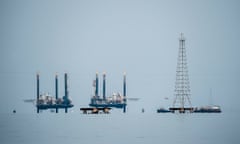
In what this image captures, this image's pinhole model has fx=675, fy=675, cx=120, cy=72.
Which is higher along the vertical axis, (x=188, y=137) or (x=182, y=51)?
(x=182, y=51)

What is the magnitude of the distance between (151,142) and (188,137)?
32.7 ft

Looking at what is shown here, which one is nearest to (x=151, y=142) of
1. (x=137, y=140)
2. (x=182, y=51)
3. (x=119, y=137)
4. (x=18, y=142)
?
(x=137, y=140)

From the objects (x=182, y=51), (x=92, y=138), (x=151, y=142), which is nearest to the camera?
(x=151, y=142)

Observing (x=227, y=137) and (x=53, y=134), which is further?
(x=53, y=134)

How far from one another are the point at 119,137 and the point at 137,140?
6921 millimetres

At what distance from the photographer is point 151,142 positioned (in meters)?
92.4

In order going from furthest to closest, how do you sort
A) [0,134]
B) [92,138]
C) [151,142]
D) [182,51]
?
[182,51], [0,134], [92,138], [151,142]

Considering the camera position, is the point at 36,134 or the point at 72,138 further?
the point at 36,134

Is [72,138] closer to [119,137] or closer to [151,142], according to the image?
[119,137]

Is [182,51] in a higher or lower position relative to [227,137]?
higher

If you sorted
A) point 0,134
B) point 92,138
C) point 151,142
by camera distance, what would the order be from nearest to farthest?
point 151,142
point 92,138
point 0,134

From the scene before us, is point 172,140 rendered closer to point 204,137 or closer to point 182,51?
point 204,137

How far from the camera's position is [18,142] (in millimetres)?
92938

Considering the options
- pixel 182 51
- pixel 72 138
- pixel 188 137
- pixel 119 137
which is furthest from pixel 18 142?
pixel 182 51
